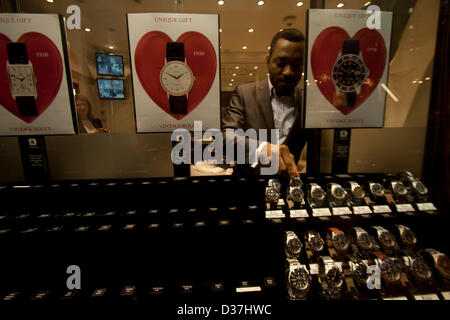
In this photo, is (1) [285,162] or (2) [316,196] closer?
(2) [316,196]

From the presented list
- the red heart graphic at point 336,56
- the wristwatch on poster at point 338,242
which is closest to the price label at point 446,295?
the wristwatch on poster at point 338,242

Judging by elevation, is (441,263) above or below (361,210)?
below

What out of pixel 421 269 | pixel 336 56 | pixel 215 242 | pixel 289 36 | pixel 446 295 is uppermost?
pixel 289 36

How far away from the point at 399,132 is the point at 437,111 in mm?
312

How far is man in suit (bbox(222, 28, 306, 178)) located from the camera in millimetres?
1291

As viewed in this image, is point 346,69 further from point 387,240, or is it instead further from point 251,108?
point 387,240

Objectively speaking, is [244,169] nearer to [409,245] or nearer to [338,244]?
[338,244]

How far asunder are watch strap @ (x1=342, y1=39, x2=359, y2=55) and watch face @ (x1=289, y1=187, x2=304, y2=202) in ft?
3.03

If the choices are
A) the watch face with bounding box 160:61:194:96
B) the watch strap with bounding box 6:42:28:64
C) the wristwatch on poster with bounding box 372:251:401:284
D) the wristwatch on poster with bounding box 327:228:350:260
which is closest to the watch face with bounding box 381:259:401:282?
the wristwatch on poster with bounding box 372:251:401:284

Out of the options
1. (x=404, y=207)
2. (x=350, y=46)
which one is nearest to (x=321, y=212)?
(x=404, y=207)

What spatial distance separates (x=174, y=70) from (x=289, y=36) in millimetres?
741

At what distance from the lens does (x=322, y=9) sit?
126cm

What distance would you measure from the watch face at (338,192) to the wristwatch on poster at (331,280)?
0.37m

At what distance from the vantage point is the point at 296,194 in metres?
1.22
